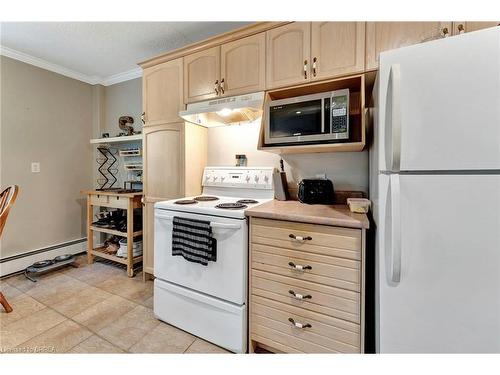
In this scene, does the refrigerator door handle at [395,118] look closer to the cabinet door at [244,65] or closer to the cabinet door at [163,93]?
the cabinet door at [244,65]

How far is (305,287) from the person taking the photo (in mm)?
1228

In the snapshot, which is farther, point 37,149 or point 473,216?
point 37,149

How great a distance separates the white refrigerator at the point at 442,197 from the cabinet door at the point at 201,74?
132 centimetres

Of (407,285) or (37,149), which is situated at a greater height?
(37,149)

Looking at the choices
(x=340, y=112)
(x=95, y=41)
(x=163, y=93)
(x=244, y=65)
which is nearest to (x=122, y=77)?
(x=95, y=41)

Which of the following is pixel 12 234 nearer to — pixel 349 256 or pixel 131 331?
pixel 131 331

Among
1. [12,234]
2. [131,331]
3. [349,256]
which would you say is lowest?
[131,331]

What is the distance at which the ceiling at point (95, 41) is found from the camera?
202 cm

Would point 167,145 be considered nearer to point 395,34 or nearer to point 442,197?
point 395,34

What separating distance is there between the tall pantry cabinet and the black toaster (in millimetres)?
1077

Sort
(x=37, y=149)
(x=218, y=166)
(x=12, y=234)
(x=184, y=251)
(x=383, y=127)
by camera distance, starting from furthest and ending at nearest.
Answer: (x=37, y=149) → (x=12, y=234) → (x=218, y=166) → (x=184, y=251) → (x=383, y=127)

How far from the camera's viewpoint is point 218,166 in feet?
7.31

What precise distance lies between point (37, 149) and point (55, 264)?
54.5 inches
